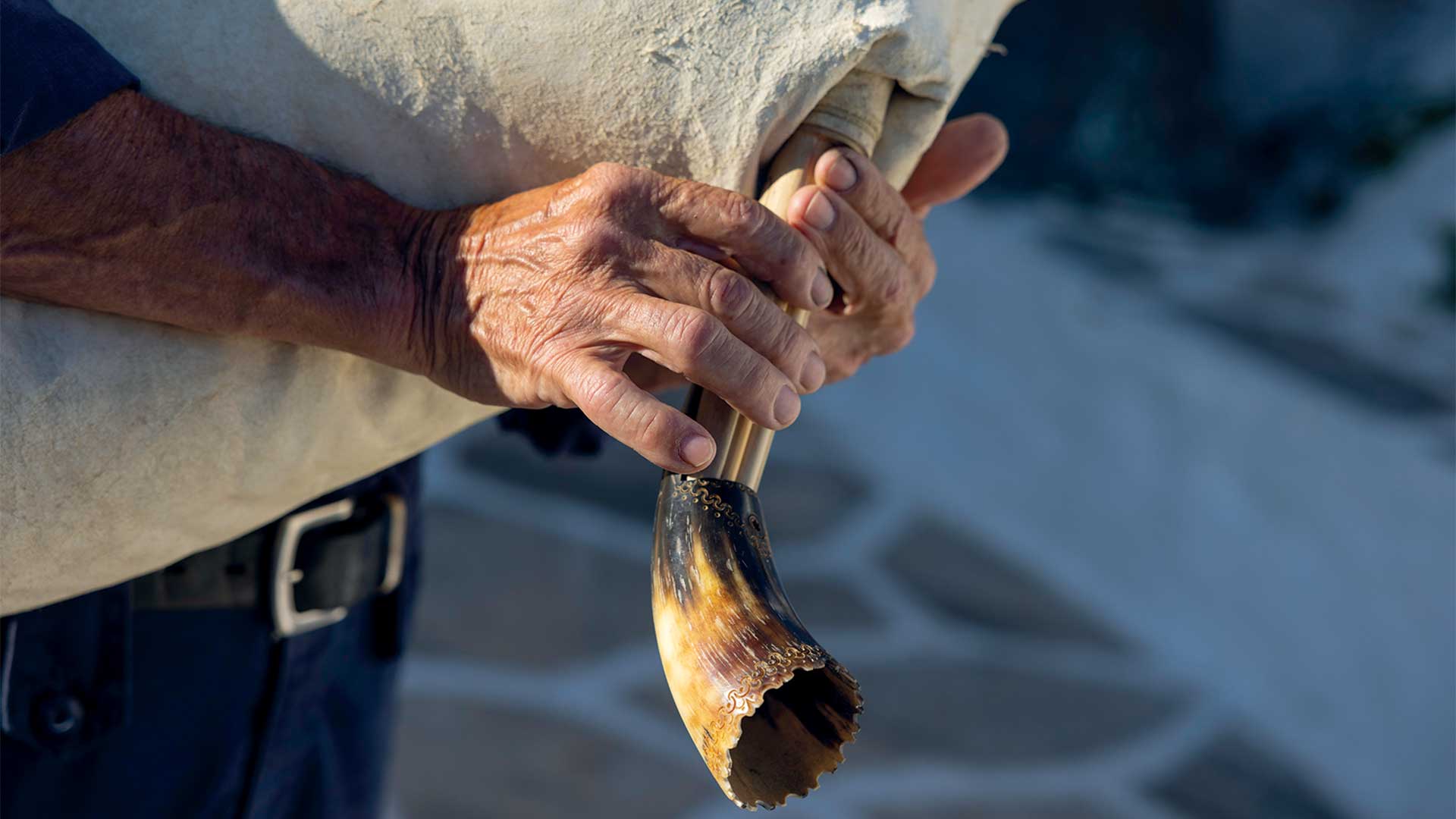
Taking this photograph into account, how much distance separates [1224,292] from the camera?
10.9 ft

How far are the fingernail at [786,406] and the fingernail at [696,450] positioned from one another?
0.04 meters

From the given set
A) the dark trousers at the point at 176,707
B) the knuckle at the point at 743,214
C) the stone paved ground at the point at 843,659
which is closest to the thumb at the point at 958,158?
the knuckle at the point at 743,214

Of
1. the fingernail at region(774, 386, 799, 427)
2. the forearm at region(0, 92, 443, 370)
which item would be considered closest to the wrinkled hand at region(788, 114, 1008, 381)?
the fingernail at region(774, 386, 799, 427)

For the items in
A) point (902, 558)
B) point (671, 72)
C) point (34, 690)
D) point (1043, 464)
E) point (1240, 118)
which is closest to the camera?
point (671, 72)

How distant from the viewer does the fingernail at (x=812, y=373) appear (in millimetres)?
690

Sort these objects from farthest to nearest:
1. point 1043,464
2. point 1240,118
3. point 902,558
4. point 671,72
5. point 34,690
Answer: point 1240,118 → point 1043,464 → point 902,558 → point 34,690 → point 671,72

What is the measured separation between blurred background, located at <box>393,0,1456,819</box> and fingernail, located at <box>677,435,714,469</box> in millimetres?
1634

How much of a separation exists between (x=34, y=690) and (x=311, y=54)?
0.48 metres

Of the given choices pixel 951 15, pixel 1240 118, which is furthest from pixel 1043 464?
pixel 951 15

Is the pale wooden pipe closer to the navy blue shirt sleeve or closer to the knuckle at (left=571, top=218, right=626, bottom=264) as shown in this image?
the knuckle at (left=571, top=218, right=626, bottom=264)

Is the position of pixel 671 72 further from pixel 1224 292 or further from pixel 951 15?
pixel 1224 292

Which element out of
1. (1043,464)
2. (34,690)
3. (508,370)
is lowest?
(34,690)

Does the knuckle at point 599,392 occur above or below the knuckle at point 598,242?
below

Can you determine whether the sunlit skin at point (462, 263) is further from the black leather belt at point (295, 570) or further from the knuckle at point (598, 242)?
the black leather belt at point (295, 570)
